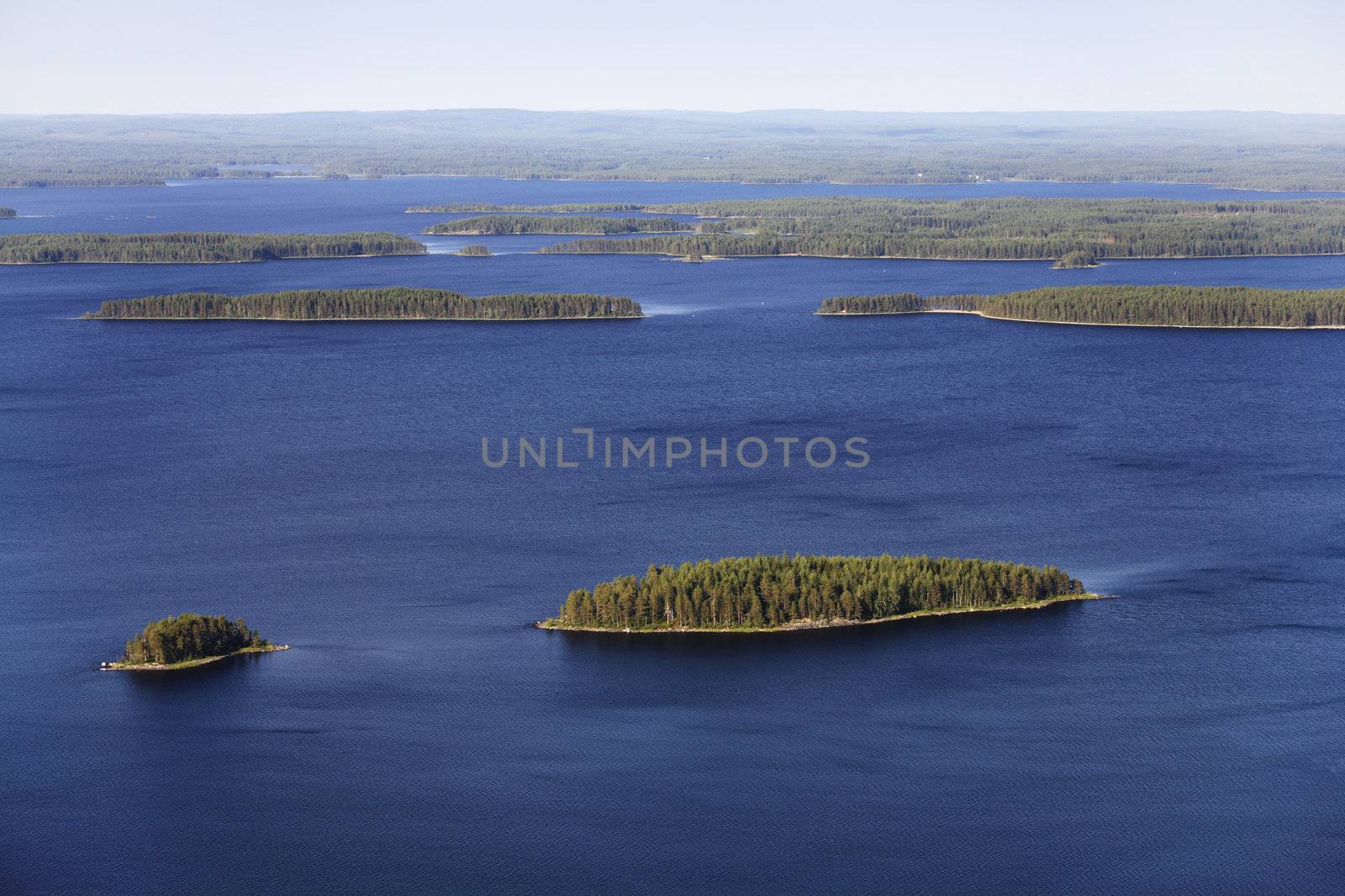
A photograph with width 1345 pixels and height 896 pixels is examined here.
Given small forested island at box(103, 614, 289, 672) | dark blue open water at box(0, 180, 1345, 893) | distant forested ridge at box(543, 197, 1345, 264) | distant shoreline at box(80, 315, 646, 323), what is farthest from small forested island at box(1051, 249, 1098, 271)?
small forested island at box(103, 614, 289, 672)

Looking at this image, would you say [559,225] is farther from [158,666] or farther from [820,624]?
[158,666]

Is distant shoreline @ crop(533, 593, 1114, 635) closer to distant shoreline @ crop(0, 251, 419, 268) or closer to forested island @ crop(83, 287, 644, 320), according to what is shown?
forested island @ crop(83, 287, 644, 320)

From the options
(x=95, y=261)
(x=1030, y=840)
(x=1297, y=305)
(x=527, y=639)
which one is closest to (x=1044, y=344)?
(x=1297, y=305)

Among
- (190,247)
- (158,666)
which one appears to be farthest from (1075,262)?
(158,666)

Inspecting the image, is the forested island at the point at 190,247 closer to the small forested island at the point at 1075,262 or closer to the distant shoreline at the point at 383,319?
the distant shoreline at the point at 383,319

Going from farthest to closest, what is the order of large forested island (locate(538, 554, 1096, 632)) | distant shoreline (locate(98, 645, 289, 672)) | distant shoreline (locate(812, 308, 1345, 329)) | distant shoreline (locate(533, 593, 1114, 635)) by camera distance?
distant shoreline (locate(812, 308, 1345, 329)), large forested island (locate(538, 554, 1096, 632)), distant shoreline (locate(533, 593, 1114, 635)), distant shoreline (locate(98, 645, 289, 672))

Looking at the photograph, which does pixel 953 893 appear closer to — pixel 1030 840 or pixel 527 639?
pixel 1030 840

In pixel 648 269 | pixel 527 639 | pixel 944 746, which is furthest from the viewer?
pixel 648 269
